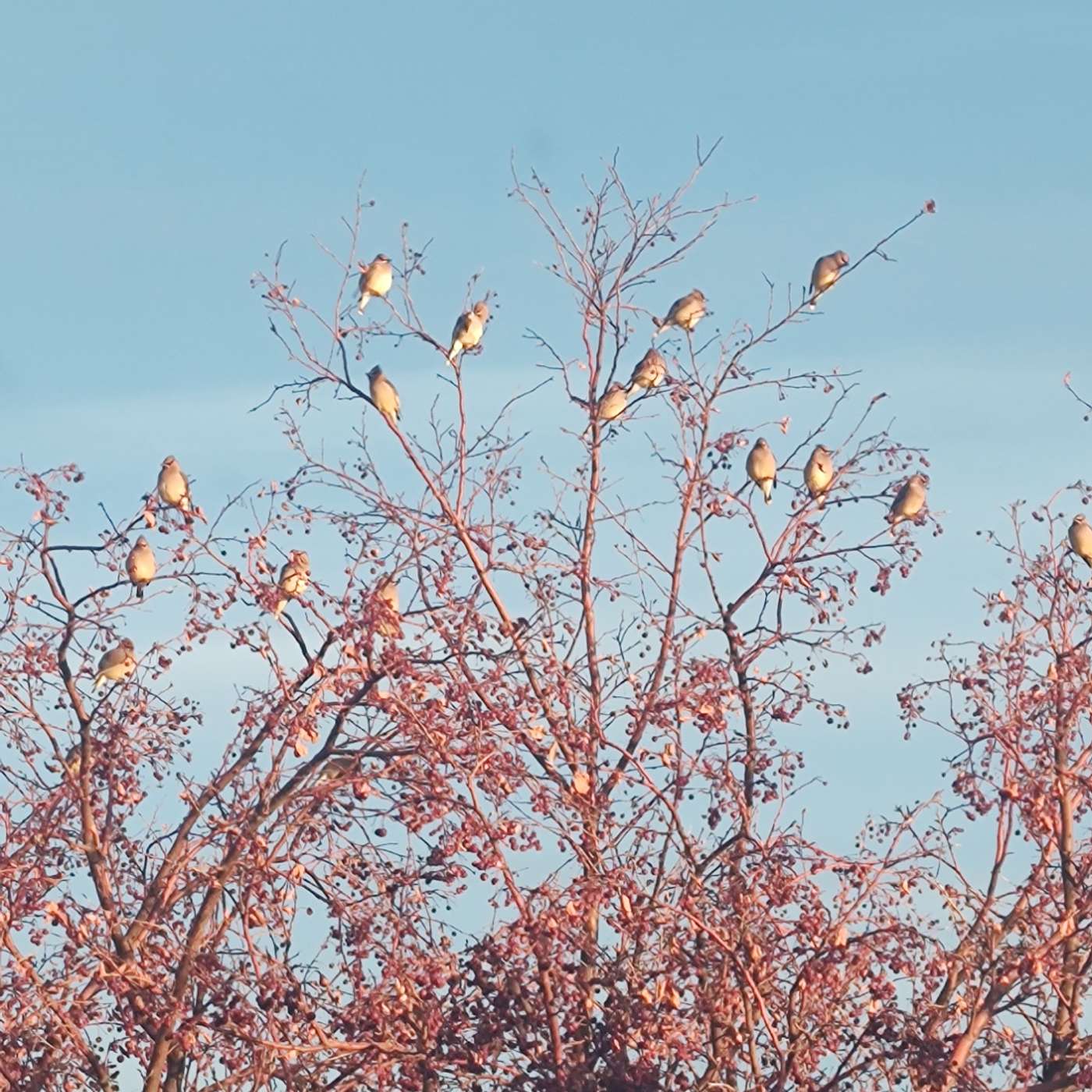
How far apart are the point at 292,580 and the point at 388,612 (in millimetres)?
922

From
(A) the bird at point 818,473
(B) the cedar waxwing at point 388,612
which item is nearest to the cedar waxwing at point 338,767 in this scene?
(B) the cedar waxwing at point 388,612

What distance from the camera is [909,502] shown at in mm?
9750

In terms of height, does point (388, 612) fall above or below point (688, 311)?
below

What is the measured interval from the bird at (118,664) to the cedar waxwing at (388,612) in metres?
1.41

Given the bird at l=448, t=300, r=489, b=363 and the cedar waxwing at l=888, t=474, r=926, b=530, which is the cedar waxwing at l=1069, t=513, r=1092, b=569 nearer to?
the cedar waxwing at l=888, t=474, r=926, b=530

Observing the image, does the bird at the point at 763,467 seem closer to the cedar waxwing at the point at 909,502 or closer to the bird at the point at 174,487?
the cedar waxwing at the point at 909,502

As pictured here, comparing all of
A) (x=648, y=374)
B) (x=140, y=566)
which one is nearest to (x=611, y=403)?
Result: (x=648, y=374)

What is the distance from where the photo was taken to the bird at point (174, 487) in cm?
1011

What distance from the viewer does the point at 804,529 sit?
9.72 metres

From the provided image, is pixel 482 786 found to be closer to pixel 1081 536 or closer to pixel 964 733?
pixel 964 733

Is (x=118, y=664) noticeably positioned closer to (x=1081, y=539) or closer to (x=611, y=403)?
(x=611, y=403)

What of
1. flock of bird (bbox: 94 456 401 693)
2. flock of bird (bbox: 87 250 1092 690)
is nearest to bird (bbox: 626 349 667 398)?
flock of bird (bbox: 87 250 1092 690)

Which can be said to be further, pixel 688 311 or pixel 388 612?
pixel 688 311

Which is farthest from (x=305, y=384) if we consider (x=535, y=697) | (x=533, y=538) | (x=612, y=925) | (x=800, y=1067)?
(x=800, y=1067)
